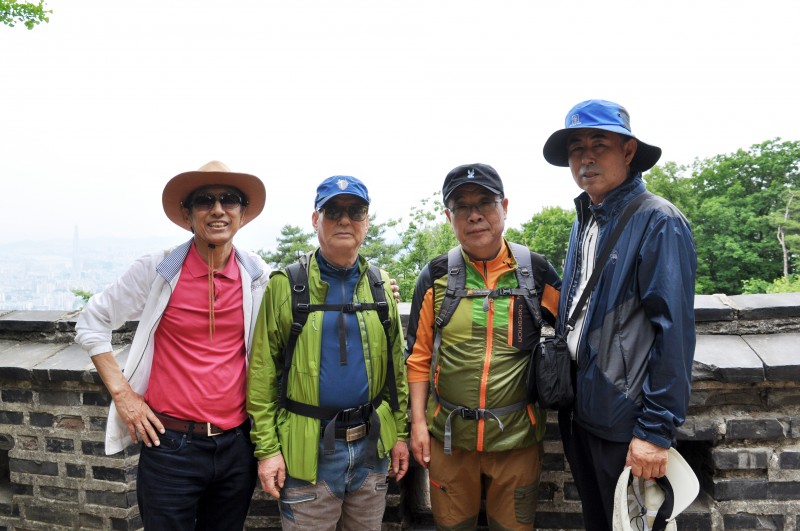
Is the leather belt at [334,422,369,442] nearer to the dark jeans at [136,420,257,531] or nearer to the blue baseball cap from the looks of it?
the dark jeans at [136,420,257,531]

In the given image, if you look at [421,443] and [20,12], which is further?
[20,12]

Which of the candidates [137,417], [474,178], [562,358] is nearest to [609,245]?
[562,358]

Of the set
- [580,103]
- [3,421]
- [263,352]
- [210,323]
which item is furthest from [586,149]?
[3,421]

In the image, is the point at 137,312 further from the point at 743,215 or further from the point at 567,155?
the point at 743,215

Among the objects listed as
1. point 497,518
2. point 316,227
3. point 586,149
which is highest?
point 586,149

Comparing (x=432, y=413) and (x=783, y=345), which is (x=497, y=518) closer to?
(x=432, y=413)

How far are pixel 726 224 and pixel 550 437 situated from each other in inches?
1773

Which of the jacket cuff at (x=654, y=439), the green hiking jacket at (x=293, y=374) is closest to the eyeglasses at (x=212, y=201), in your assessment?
the green hiking jacket at (x=293, y=374)

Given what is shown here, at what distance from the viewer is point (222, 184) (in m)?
2.49

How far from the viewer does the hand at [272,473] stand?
2.26m

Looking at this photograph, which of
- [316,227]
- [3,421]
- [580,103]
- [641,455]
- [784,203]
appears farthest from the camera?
[784,203]

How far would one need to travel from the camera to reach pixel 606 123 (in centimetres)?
221

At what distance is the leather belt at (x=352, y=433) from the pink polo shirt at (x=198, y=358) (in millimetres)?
455

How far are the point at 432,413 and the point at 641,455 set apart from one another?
0.91 m
